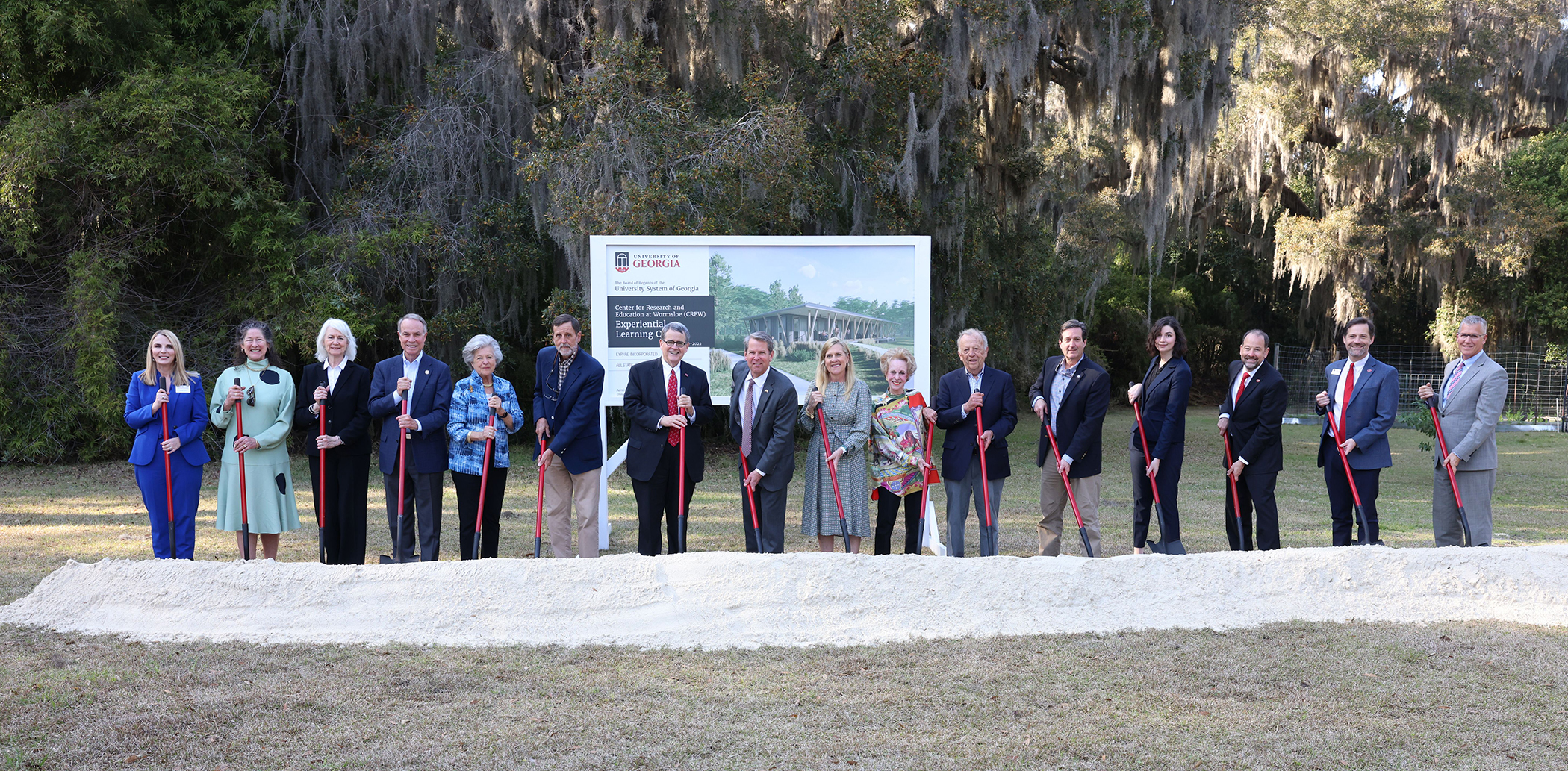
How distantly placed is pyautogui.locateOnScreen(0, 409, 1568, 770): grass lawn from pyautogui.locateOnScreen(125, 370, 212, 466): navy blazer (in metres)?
1.19

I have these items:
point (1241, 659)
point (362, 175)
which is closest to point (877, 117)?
point (362, 175)

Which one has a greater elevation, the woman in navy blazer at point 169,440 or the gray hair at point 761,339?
the gray hair at point 761,339

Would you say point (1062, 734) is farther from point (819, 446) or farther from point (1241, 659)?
point (819, 446)

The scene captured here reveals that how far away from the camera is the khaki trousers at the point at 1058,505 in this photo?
230 inches

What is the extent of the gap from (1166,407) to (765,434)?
2199 millimetres

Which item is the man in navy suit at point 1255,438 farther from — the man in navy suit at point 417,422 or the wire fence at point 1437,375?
the wire fence at point 1437,375

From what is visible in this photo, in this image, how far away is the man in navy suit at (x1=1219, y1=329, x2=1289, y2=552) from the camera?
5.80 metres

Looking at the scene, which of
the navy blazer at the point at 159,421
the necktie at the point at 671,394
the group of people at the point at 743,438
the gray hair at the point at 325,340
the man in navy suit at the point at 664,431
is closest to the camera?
the navy blazer at the point at 159,421

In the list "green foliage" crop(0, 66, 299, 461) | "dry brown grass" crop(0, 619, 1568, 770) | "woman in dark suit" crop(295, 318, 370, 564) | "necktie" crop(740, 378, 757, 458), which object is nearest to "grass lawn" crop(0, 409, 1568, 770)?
"dry brown grass" crop(0, 619, 1568, 770)

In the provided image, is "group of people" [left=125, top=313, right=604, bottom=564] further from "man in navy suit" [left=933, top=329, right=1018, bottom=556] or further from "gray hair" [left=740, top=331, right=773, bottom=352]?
"man in navy suit" [left=933, top=329, right=1018, bottom=556]

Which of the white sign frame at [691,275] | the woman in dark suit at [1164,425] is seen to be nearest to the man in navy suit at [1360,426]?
the woman in dark suit at [1164,425]

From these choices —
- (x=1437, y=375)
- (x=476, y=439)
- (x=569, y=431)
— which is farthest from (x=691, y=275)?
(x=1437, y=375)

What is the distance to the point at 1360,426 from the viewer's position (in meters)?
5.80

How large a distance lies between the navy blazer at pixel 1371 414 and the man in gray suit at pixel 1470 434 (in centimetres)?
19
